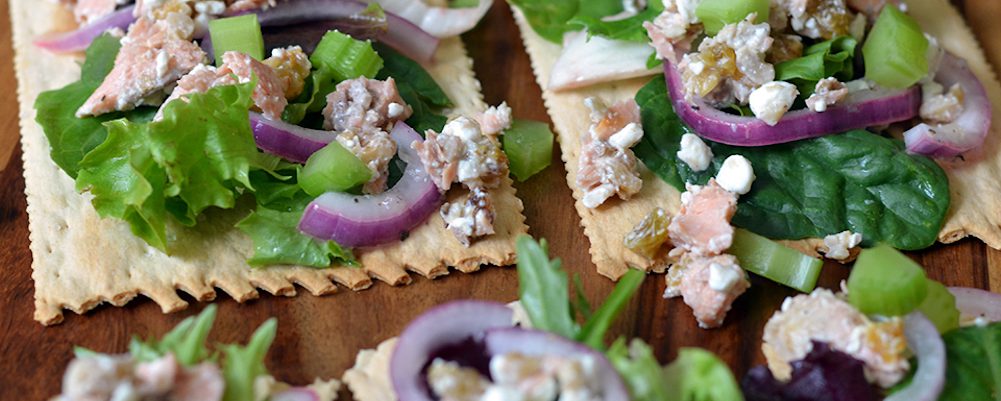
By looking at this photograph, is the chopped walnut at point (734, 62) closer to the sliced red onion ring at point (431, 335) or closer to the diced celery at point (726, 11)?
the diced celery at point (726, 11)

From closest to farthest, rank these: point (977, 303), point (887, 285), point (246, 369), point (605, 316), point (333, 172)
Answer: point (246, 369) < point (605, 316) < point (887, 285) < point (977, 303) < point (333, 172)

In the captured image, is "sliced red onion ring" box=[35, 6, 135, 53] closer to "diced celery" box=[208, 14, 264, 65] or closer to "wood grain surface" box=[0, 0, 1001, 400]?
"diced celery" box=[208, 14, 264, 65]

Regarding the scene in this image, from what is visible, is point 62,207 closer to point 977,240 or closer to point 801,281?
point 801,281

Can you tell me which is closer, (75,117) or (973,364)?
(973,364)

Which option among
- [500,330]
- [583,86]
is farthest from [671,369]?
[583,86]

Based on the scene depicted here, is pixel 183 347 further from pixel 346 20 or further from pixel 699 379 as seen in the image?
pixel 346 20

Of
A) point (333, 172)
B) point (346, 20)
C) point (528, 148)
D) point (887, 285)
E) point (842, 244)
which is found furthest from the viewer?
point (346, 20)

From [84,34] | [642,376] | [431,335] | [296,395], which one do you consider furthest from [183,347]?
[84,34]
